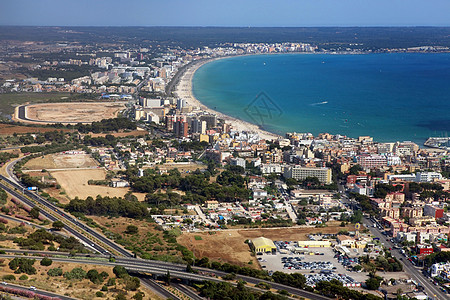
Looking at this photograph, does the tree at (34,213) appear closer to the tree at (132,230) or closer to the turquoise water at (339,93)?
the tree at (132,230)

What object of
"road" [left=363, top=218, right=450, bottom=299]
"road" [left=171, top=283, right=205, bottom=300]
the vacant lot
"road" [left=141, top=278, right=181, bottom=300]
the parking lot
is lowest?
"road" [left=363, top=218, right=450, bottom=299]

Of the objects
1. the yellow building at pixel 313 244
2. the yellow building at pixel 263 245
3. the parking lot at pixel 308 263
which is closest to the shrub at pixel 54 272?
the parking lot at pixel 308 263

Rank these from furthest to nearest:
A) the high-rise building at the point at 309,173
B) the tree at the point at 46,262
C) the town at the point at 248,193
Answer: the high-rise building at the point at 309,173 < the town at the point at 248,193 < the tree at the point at 46,262

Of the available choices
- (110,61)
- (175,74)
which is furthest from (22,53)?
(175,74)

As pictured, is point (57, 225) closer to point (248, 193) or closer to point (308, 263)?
point (308, 263)

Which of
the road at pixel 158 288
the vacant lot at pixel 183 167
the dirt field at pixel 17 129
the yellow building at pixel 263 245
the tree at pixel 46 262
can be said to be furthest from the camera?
the dirt field at pixel 17 129

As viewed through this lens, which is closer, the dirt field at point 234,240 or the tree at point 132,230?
the dirt field at point 234,240

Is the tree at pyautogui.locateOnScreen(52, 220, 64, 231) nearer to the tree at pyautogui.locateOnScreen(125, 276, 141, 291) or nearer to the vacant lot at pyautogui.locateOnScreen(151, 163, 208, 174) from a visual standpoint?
the tree at pyautogui.locateOnScreen(125, 276, 141, 291)

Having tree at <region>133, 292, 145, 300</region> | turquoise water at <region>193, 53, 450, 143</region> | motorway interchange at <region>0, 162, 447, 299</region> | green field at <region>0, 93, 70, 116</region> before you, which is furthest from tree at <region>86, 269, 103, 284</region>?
green field at <region>0, 93, 70, 116</region>
